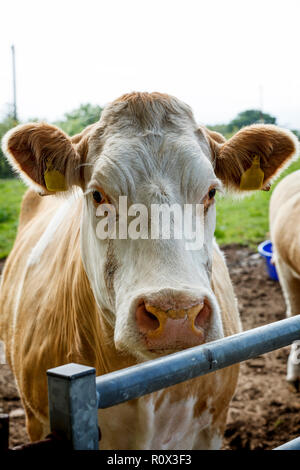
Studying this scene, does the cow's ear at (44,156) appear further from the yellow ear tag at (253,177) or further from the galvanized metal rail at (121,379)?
the galvanized metal rail at (121,379)

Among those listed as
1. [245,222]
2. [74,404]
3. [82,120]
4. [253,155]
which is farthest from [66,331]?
[245,222]

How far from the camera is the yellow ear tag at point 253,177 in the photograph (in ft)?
7.68

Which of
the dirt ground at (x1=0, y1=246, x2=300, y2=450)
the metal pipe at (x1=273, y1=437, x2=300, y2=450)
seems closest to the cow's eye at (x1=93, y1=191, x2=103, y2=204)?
the metal pipe at (x1=273, y1=437, x2=300, y2=450)

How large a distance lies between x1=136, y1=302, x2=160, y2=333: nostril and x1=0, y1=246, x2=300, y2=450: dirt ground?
2.22m

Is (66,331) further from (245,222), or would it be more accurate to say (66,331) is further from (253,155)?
(245,222)

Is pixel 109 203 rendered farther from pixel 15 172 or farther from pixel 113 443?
pixel 113 443

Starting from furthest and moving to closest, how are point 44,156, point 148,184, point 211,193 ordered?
1. point 44,156
2. point 211,193
3. point 148,184

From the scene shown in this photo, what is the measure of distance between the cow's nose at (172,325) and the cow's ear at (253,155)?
0.94 m

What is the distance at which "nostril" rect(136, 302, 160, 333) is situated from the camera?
1.51 m

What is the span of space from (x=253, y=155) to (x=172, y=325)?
45.8 inches

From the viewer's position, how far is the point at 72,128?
5.78 metres

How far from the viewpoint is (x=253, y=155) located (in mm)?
2318

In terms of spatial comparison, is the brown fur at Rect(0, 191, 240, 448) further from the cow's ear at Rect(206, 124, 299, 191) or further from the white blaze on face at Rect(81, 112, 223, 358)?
the cow's ear at Rect(206, 124, 299, 191)
